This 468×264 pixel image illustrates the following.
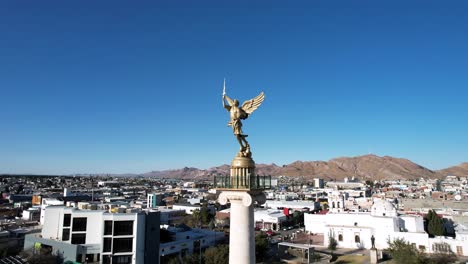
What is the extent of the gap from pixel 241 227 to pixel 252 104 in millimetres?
3757

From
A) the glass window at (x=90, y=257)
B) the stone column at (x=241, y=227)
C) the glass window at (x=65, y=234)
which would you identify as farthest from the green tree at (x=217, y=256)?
the stone column at (x=241, y=227)

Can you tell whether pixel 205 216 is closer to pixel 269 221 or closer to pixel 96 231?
pixel 269 221

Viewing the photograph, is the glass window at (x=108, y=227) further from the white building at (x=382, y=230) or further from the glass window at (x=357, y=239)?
the glass window at (x=357, y=239)

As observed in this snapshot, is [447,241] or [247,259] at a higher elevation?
[247,259]

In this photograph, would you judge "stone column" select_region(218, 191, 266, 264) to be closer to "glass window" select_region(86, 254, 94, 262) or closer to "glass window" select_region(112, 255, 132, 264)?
→ "glass window" select_region(112, 255, 132, 264)

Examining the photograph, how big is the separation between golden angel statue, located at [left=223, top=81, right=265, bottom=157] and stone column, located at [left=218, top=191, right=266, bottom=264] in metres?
1.29

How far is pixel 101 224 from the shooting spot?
4112 centimetres

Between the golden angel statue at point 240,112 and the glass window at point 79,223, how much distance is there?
3733 centimetres

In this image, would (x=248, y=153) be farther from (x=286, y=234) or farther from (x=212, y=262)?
(x=286, y=234)

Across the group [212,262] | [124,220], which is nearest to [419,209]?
[212,262]

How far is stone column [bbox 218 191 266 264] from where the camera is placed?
1018cm

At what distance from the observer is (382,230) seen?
2141 inches

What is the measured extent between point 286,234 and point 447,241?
90.5ft

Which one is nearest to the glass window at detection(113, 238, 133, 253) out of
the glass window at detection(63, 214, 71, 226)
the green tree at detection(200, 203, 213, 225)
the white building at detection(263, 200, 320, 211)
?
the glass window at detection(63, 214, 71, 226)
